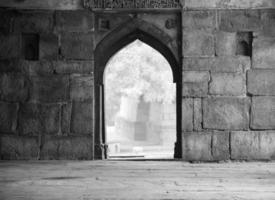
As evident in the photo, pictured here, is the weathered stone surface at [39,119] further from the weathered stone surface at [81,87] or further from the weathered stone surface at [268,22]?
the weathered stone surface at [268,22]

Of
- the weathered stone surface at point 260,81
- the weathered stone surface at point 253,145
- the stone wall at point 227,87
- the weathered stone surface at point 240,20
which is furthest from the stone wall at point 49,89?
the weathered stone surface at point 260,81

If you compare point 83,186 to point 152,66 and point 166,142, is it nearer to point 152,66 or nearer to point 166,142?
point 152,66

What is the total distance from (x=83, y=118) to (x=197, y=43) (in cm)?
203

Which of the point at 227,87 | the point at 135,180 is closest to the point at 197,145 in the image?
the point at 227,87

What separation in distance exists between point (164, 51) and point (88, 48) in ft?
3.96

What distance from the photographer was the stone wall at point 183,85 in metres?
6.70

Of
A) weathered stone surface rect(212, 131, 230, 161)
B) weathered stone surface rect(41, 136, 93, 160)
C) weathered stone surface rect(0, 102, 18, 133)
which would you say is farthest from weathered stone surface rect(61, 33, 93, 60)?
weathered stone surface rect(212, 131, 230, 161)

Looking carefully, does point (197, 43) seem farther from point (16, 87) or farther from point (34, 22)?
point (16, 87)

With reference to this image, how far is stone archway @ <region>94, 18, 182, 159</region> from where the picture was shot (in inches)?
270

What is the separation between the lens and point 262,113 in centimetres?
670

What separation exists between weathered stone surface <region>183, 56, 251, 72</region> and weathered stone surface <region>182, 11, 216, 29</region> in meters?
0.51

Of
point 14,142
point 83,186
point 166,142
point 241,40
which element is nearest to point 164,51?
point 241,40

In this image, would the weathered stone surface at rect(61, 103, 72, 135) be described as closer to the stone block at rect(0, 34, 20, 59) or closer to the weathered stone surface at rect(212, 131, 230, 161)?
the stone block at rect(0, 34, 20, 59)

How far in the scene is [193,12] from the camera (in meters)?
6.75
